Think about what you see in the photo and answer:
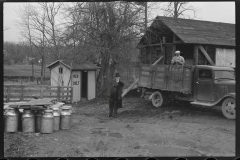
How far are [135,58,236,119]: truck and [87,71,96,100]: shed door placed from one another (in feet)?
20.2

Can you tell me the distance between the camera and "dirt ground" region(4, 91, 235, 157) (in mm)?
6250

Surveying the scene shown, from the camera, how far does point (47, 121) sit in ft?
24.9

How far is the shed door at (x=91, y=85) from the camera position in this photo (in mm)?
18047

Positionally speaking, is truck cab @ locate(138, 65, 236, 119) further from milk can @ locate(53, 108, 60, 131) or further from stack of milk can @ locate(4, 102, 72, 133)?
stack of milk can @ locate(4, 102, 72, 133)

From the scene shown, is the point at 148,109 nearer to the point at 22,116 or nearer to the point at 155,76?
the point at 155,76

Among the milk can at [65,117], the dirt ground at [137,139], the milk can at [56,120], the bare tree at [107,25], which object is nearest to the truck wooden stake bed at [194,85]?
the dirt ground at [137,139]

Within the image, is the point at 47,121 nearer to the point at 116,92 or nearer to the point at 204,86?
the point at 116,92

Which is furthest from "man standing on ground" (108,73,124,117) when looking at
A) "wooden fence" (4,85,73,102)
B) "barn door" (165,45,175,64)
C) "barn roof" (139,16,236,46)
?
"barn door" (165,45,175,64)

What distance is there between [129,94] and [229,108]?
29.0ft

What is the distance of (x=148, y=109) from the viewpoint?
40.3 feet

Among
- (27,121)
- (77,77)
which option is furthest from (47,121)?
(77,77)

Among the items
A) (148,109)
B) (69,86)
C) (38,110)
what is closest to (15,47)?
(69,86)

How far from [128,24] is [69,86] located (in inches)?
208

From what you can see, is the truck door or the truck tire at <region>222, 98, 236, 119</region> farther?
the truck door
